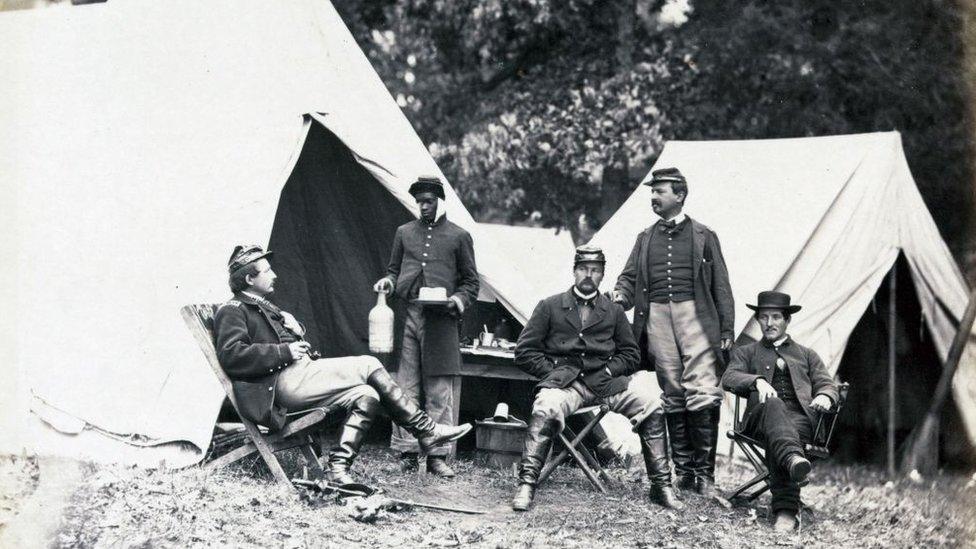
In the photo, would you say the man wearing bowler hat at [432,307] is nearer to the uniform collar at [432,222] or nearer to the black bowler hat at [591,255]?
the uniform collar at [432,222]

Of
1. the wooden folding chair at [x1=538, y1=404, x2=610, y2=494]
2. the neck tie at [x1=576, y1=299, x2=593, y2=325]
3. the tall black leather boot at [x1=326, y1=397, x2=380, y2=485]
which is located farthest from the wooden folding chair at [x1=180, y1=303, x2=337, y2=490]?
the neck tie at [x1=576, y1=299, x2=593, y2=325]

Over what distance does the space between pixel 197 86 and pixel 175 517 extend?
10.8 feet

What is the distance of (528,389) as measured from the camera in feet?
25.5

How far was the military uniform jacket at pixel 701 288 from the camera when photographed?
248 inches

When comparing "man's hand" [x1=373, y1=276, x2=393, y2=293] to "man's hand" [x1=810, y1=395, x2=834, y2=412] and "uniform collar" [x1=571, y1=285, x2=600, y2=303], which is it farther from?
"man's hand" [x1=810, y1=395, x2=834, y2=412]

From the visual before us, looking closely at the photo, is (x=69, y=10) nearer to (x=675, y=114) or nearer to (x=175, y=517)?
(x=175, y=517)

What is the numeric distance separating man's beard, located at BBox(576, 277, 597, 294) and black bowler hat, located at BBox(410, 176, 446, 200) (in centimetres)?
116

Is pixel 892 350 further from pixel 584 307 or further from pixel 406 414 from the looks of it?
pixel 406 414

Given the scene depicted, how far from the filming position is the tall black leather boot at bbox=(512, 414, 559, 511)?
554 centimetres

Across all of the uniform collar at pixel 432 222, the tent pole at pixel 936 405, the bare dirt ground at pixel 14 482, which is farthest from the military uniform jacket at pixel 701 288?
the bare dirt ground at pixel 14 482

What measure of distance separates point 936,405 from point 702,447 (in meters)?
2.61

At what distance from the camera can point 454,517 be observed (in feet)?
17.2

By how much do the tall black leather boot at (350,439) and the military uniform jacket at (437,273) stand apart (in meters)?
1.03

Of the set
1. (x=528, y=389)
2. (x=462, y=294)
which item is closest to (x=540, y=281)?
(x=528, y=389)
